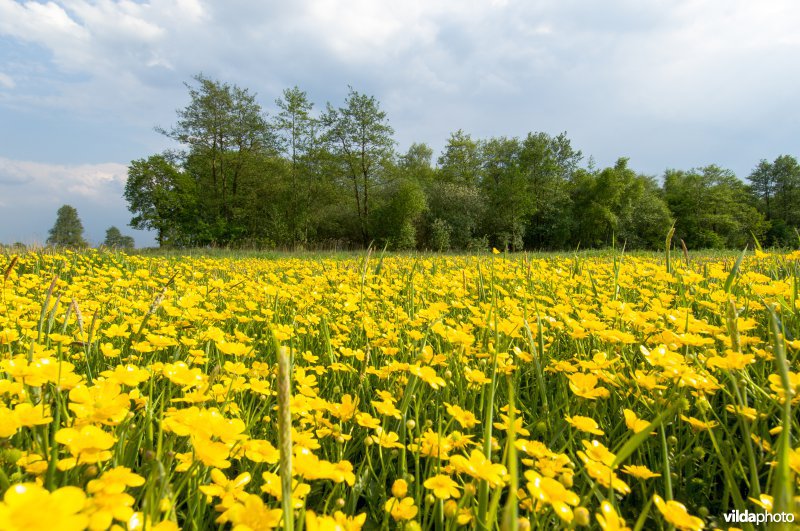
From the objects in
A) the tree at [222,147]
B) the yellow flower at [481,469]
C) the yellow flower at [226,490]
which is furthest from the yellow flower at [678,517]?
the tree at [222,147]

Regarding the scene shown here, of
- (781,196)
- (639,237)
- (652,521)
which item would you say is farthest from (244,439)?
(781,196)

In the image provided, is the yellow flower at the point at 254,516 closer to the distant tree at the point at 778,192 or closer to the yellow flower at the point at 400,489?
the yellow flower at the point at 400,489

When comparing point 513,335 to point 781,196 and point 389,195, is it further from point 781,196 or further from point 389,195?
point 781,196

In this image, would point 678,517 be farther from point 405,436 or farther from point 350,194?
point 350,194

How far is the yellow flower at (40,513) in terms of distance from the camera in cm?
43

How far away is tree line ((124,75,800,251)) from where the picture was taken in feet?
101

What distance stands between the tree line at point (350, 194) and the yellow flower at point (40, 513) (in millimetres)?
23487

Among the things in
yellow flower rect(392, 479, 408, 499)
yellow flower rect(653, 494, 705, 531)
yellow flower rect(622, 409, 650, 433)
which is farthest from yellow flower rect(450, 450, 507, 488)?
yellow flower rect(622, 409, 650, 433)

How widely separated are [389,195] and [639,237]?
26.8m

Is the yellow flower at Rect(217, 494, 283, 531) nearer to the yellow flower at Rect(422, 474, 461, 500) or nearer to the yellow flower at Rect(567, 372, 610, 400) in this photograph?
the yellow flower at Rect(422, 474, 461, 500)

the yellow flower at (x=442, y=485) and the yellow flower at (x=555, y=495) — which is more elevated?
the yellow flower at (x=555, y=495)

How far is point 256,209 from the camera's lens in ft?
105

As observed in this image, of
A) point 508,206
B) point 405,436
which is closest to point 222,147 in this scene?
point 508,206

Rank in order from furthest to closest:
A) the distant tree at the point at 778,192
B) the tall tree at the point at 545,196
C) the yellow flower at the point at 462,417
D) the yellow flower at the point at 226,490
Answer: the distant tree at the point at 778,192, the tall tree at the point at 545,196, the yellow flower at the point at 462,417, the yellow flower at the point at 226,490
